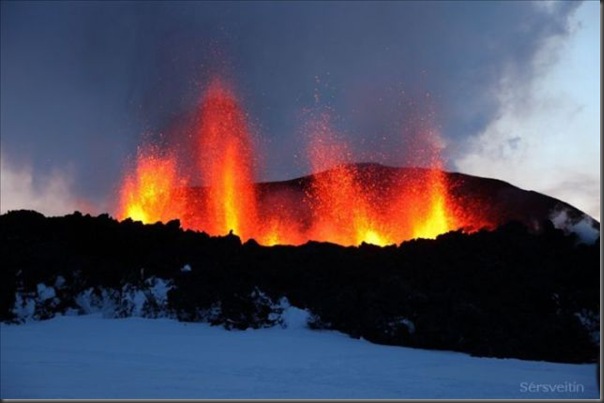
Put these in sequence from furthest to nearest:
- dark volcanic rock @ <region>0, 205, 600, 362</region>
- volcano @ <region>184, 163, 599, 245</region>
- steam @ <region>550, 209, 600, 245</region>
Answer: volcano @ <region>184, 163, 599, 245</region> < steam @ <region>550, 209, 600, 245</region> < dark volcanic rock @ <region>0, 205, 600, 362</region>

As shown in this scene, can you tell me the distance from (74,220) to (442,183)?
2759 cm

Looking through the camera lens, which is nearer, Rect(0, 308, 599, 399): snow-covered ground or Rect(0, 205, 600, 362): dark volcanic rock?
Rect(0, 308, 599, 399): snow-covered ground

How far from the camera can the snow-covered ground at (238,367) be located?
29.9ft

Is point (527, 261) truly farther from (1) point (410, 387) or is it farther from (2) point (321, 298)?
(1) point (410, 387)

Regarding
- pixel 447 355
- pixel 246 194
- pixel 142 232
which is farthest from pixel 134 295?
pixel 246 194

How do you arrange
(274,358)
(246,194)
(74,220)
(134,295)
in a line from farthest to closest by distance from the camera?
(246,194)
(74,220)
(134,295)
(274,358)

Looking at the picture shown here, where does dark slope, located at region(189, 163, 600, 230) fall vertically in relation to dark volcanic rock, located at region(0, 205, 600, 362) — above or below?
above

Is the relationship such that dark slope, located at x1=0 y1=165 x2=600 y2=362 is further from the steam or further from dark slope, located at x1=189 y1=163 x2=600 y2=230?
dark slope, located at x1=189 y1=163 x2=600 y2=230

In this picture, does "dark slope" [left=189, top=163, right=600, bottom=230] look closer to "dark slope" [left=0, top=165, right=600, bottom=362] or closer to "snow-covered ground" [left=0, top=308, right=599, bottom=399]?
"dark slope" [left=0, top=165, right=600, bottom=362]

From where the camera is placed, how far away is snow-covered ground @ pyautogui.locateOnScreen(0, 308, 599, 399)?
29.9 feet

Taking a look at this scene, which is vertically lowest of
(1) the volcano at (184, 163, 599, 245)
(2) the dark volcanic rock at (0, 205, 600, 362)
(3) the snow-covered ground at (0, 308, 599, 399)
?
(3) the snow-covered ground at (0, 308, 599, 399)

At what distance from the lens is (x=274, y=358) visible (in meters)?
11.7

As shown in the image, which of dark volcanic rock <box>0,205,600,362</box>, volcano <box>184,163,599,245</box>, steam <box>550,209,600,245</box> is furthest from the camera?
volcano <box>184,163,599,245</box>

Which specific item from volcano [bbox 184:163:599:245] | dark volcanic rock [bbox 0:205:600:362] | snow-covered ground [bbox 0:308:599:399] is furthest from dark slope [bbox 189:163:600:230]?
snow-covered ground [bbox 0:308:599:399]
